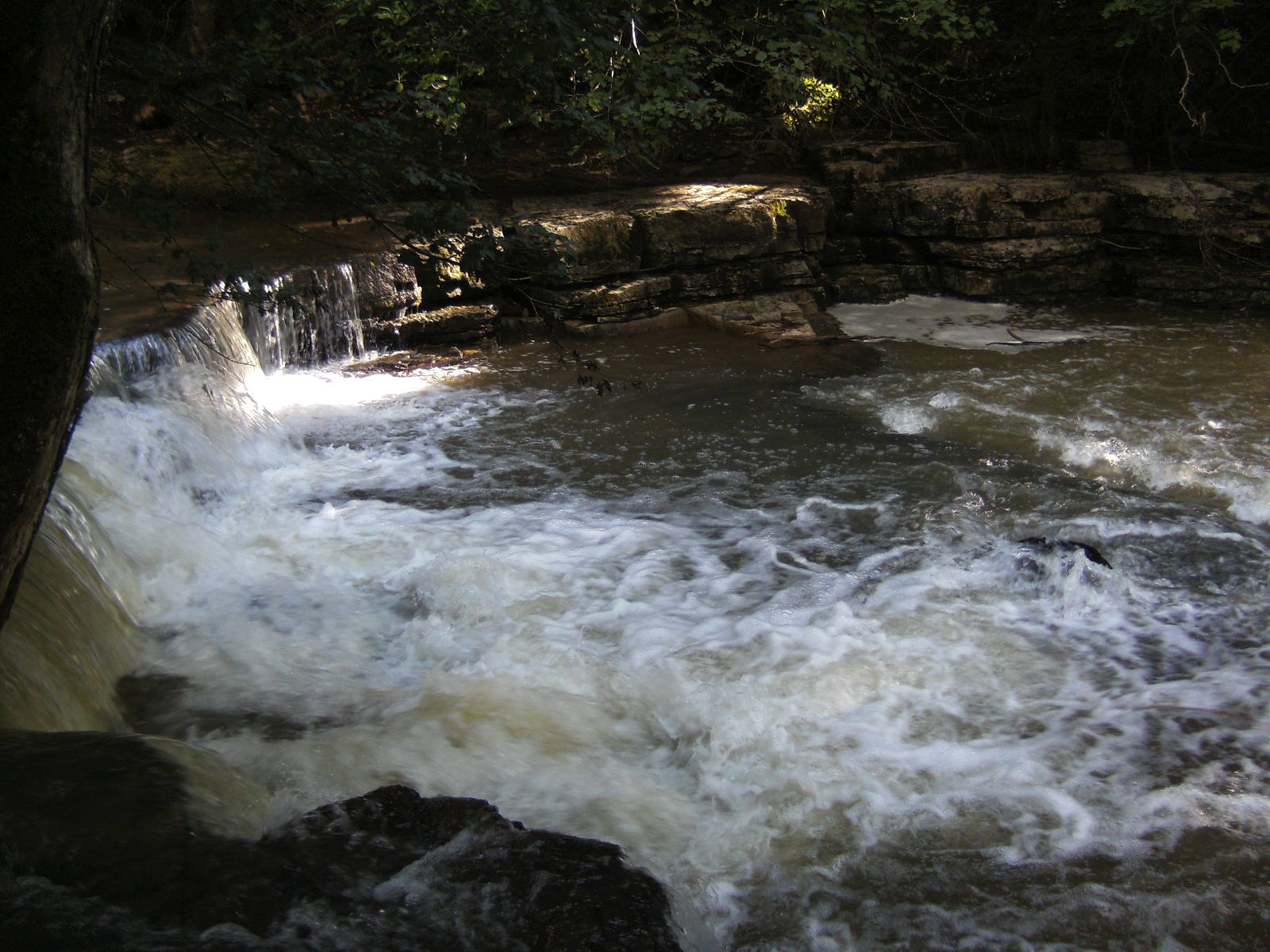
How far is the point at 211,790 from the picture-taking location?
2441mm

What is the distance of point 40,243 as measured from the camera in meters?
1.81

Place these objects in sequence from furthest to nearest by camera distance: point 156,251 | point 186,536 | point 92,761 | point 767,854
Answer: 1. point 156,251
2. point 186,536
3. point 767,854
4. point 92,761

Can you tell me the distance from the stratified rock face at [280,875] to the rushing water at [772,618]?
44cm

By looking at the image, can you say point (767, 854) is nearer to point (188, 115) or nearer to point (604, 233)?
point (188, 115)

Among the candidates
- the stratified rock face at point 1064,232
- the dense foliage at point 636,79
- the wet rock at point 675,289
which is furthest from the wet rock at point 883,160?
the wet rock at point 675,289

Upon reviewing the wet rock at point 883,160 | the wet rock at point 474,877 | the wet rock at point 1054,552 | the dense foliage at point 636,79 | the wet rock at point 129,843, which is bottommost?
the wet rock at point 1054,552

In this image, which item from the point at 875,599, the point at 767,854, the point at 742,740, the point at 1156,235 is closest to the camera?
the point at 767,854

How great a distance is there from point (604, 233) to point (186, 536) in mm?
4545

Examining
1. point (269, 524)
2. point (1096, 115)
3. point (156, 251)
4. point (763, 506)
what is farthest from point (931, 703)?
point (1096, 115)

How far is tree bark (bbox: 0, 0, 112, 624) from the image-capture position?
5.63ft

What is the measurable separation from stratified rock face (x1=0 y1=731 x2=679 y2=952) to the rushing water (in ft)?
1.46

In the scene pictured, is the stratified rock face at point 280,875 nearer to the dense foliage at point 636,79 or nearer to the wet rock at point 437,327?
the dense foliage at point 636,79

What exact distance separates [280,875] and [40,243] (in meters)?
1.37

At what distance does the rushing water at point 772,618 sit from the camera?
2795 millimetres
